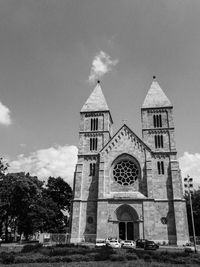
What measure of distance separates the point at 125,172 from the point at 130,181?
176 cm

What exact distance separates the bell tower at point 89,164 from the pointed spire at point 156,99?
825cm

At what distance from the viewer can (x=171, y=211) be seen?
37.0 metres

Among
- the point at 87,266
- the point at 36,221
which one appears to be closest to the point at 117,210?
the point at 36,221

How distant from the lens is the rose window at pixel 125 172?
40.0 metres

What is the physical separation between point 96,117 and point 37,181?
17794 mm

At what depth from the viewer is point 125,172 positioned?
40656mm

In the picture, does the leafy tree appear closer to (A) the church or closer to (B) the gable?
(A) the church

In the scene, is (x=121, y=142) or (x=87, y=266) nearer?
(x=87, y=266)

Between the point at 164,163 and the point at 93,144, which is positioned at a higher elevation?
the point at 93,144

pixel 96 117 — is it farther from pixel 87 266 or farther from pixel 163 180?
pixel 87 266

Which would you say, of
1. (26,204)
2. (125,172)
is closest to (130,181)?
(125,172)

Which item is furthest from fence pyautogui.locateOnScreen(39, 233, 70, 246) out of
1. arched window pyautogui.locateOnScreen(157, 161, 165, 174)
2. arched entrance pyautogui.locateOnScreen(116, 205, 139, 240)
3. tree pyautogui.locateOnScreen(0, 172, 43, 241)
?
arched window pyautogui.locateOnScreen(157, 161, 165, 174)

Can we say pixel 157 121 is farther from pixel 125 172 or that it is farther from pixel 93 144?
pixel 93 144

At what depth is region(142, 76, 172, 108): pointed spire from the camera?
152ft
